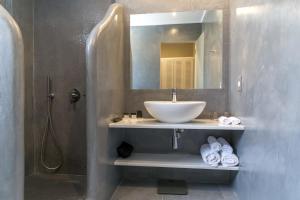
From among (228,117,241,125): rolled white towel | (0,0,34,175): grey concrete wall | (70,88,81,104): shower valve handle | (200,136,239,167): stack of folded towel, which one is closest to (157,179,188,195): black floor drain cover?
(200,136,239,167): stack of folded towel

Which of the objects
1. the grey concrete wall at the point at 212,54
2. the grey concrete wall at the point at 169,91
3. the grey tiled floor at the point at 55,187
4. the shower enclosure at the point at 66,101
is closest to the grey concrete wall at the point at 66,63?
the shower enclosure at the point at 66,101

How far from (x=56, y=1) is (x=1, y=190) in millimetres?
2160

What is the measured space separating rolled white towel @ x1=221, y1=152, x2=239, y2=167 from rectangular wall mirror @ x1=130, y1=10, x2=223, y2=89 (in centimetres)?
75

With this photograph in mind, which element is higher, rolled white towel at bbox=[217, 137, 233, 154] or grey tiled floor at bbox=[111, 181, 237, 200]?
rolled white towel at bbox=[217, 137, 233, 154]

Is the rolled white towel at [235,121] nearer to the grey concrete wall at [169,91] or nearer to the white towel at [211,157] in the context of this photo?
the white towel at [211,157]

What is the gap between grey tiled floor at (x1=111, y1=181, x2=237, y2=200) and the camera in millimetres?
2053

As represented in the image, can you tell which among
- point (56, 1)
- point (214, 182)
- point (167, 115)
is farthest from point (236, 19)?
point (56, 1)

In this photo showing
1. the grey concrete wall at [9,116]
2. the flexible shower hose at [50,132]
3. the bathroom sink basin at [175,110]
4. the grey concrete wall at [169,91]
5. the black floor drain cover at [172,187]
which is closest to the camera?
the grey concrete wall at [9,116]

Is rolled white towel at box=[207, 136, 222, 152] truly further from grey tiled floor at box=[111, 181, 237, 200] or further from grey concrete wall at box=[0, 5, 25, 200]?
grey concrete wall at box=[0, 5, 25, 200]

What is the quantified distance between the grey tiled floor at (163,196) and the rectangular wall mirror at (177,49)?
1041 mm

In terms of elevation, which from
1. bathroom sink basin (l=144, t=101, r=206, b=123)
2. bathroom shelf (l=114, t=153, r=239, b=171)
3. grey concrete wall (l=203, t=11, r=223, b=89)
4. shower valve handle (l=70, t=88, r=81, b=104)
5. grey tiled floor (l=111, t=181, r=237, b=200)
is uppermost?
grey concrete wall (l=203, t=11, r=223, b=89)

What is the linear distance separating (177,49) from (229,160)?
124 cm

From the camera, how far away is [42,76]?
8.64ft

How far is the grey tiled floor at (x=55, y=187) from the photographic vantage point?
2.04 metres
